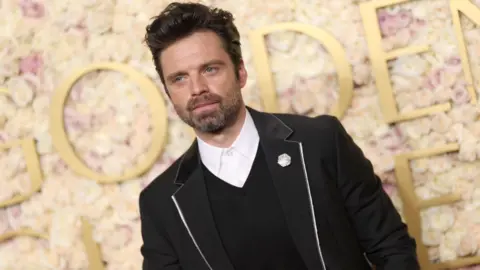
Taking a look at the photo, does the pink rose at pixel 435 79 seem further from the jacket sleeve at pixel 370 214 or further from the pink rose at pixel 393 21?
the jacket sleeve at pixel 370 214

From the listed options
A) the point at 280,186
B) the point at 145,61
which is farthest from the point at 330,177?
the point at 145,61

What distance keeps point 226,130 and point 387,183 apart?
498 millimetres

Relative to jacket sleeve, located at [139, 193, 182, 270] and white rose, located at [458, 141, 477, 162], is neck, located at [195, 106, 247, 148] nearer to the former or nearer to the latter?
jacket sleeve, located at [139, 193, 182, 270]

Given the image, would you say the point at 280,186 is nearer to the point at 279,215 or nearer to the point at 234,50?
the point at 279,215

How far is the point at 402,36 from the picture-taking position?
1.34 meters

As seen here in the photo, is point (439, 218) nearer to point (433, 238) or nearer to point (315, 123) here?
point (433, 238)

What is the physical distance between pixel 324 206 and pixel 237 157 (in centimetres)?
20

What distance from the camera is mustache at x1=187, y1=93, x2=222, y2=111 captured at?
1.05 metres

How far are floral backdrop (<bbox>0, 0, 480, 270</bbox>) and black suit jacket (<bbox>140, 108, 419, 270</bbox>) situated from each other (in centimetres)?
29

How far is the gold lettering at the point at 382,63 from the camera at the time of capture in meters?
1.33

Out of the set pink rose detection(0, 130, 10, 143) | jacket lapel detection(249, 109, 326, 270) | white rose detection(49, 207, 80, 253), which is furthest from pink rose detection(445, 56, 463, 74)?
pink rose detection(0, 130, 10, 143)

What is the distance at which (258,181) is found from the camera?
1.10 m

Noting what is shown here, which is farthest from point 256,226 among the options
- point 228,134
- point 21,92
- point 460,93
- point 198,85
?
point 21,92

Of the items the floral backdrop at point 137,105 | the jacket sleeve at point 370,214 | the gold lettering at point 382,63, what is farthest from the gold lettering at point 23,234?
the gold lettering at point 382,63
